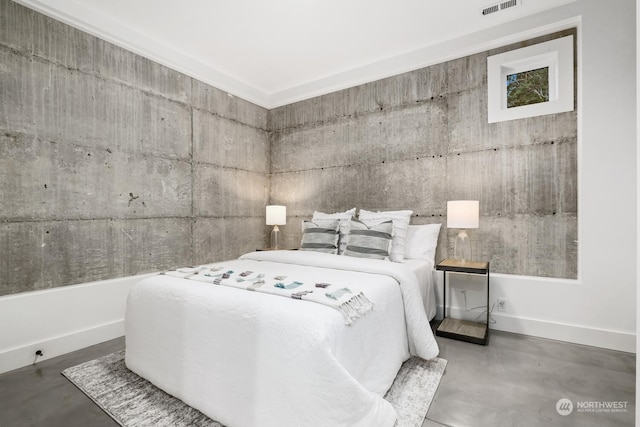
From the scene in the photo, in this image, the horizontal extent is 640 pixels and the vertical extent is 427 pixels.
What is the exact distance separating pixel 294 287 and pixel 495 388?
4.84 ft

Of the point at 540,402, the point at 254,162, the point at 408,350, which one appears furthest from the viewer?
the point at 254,162

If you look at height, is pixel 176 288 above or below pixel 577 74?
below

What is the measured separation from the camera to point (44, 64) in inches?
99.1

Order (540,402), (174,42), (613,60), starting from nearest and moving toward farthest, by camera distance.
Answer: (540,402), (613,60), (174,42)

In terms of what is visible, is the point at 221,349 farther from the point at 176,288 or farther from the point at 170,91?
the point at 170,91

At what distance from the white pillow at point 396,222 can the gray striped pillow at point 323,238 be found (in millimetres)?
374

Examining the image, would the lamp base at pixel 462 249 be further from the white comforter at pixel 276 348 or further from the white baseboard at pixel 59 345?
the white baseboard at pixel 59 345

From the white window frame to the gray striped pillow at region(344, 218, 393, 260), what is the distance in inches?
62.2

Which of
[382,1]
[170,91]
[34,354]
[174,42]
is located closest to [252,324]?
[34,354]

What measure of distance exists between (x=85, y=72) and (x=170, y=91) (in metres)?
0.82

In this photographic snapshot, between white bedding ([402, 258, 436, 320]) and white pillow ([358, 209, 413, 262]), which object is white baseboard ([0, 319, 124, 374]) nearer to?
white pillow ([358, 209, 413, 262])

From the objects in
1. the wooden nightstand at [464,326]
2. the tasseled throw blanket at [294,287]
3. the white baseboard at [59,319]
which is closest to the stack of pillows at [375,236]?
the wooden nightstand at [464,326]

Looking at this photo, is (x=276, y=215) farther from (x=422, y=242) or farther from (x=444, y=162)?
(x=444, y=162)

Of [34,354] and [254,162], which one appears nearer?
[34,354]
